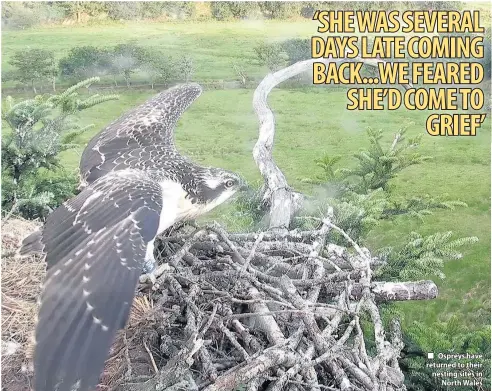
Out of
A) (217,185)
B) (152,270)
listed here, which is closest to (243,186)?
(217,185)

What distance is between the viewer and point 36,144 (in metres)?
2.74

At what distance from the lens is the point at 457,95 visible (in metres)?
2.93

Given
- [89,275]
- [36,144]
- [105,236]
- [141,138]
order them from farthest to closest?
1. [141,138]
2. [36,144]
3. [105,236]
4. [89,275]

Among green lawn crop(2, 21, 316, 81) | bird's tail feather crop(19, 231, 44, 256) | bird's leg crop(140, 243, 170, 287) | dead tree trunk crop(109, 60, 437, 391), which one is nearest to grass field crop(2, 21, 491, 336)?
green lawn crop(2, 21, 316, 81)

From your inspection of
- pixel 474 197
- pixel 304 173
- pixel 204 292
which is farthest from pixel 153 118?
pixel 474 197

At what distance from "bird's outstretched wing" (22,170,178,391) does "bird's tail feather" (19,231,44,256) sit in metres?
0.02

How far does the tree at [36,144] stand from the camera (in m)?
2.69

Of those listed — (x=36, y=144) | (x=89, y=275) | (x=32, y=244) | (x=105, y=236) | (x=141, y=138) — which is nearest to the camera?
(x=89, y=275)

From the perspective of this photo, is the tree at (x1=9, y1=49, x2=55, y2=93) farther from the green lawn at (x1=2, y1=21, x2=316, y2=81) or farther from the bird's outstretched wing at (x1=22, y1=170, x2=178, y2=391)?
the bird's outstretched wing at (x1=22, y1=170, x2=178, y2=391)

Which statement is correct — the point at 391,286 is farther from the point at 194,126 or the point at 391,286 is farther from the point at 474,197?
the point at 194,126

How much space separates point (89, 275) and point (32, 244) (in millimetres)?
461

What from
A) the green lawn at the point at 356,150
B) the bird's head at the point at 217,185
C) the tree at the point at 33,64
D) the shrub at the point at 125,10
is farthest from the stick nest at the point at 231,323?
the shrub at the point at 125,10

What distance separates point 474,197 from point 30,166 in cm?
207

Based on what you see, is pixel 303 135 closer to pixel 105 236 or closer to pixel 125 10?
pixel 125 10
